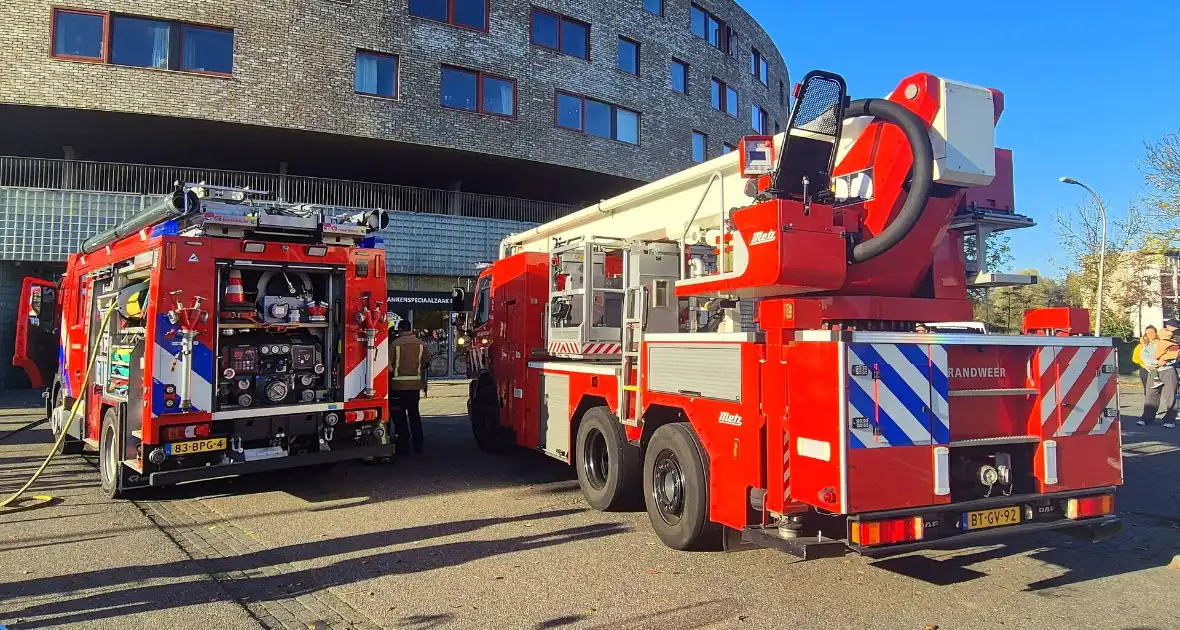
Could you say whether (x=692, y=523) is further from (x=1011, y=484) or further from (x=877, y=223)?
(x=877, y=223)

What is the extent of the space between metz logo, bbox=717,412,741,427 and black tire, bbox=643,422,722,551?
0.37m

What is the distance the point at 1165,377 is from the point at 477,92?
58.5 ft

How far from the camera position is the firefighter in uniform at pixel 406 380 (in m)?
9.88

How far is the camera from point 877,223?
16.4ft

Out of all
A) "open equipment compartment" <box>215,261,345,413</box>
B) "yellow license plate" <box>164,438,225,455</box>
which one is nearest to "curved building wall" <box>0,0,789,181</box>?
"open equipment compartment" <box>215,261,345,413</box>

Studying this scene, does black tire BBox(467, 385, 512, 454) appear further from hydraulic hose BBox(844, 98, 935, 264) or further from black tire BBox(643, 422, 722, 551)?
hydraulic hose BBox(844, 98, 935, 264)

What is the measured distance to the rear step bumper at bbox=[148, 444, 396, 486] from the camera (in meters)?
6.83

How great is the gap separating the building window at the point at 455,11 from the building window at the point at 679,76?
754 centimetres

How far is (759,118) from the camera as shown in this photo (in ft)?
109

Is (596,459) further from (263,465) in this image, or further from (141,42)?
(141,42)

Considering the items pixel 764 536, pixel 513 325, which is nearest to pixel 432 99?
pixel 513 325

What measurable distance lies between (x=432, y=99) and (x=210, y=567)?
18.0 meters

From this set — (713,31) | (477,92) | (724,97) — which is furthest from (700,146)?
(477,92)

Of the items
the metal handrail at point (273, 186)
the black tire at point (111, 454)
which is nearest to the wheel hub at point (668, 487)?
the black tire at point (111, 454)
